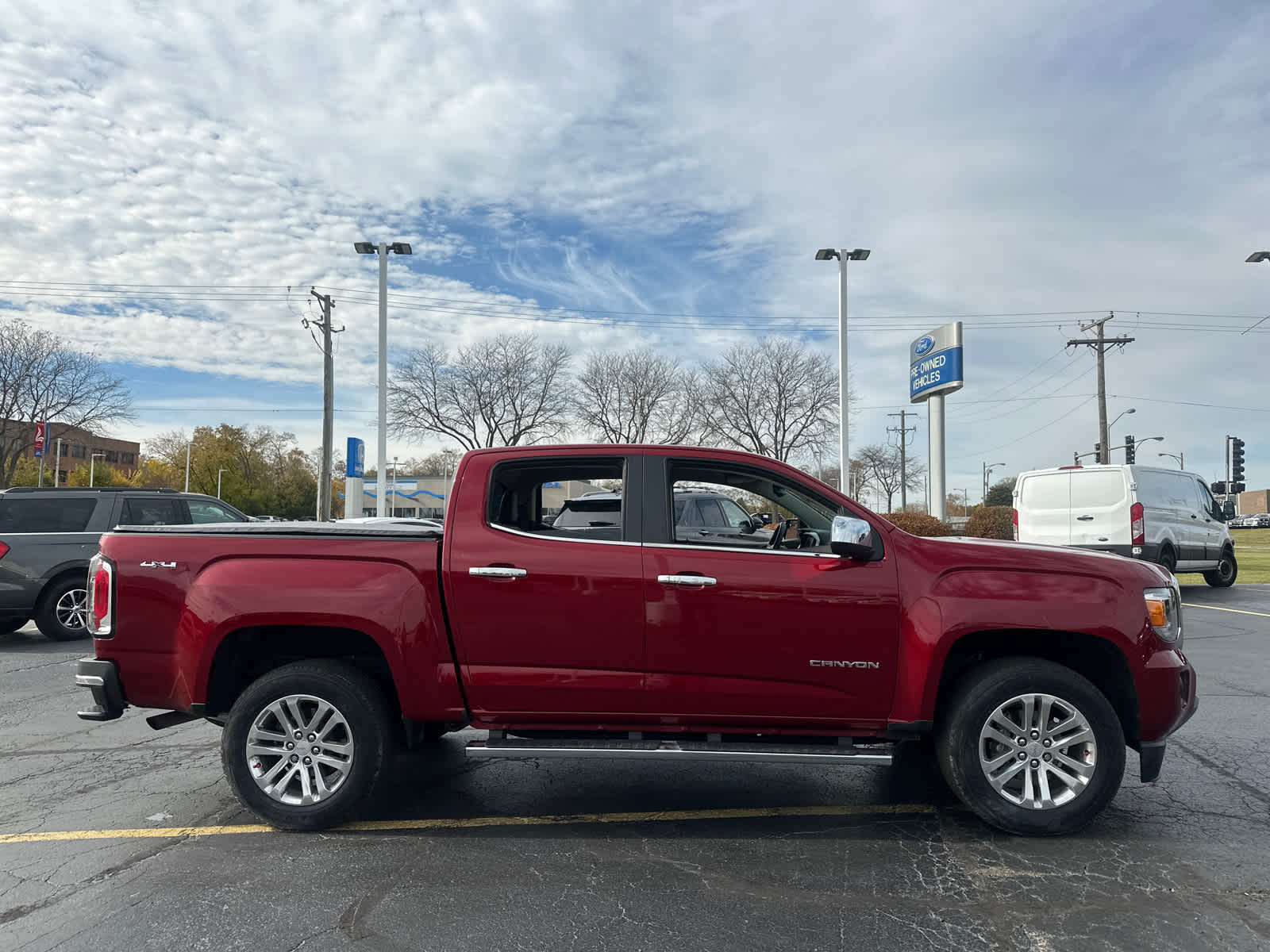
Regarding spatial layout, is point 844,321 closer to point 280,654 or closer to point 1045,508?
point 1045,508

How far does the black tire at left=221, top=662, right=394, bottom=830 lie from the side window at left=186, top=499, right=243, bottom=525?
7.86 meters

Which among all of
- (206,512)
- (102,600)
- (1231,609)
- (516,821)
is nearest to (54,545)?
(206,512)

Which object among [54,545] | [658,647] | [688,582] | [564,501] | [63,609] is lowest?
[63,609]

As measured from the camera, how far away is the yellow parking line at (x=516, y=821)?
13.9ft

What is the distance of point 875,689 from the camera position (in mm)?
4168

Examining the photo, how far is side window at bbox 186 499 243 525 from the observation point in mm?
11398

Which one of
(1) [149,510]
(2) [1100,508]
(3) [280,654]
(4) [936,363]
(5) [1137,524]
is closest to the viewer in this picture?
(3) [280,654]

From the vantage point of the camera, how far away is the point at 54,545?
10383 millimetres

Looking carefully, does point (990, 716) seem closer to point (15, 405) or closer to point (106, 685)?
point (106, 685)

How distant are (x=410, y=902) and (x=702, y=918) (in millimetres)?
1162

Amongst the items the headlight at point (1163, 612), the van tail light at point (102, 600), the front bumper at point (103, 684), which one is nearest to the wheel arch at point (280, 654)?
the front bumper at point (103, 684)

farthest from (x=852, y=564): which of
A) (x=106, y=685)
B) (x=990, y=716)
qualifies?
(x=106, y=685)

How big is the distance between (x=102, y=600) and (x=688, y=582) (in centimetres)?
294

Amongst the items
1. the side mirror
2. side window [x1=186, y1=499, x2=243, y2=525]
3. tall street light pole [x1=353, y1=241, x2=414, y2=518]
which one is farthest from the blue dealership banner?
the side mirror
